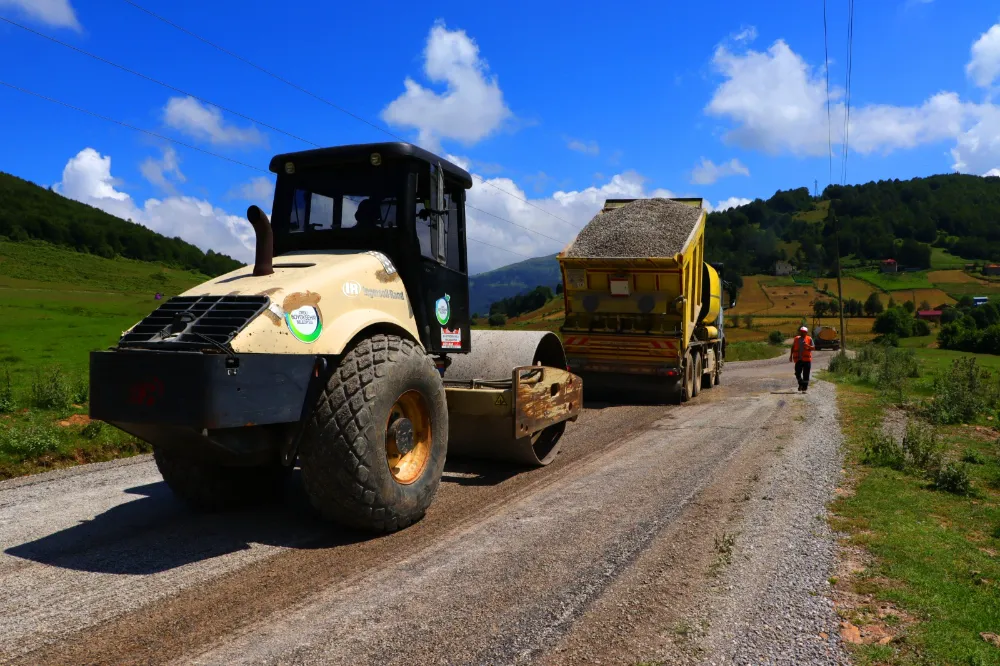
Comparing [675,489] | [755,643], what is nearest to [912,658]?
[755,643]

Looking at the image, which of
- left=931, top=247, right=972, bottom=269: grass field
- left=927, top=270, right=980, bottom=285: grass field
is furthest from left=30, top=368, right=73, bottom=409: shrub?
left=931, top=247, right=972, bottom=269: grass field

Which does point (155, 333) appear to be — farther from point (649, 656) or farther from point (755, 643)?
point (755, 643)

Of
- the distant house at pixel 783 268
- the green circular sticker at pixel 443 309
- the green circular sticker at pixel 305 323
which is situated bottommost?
the green circular sticker at pixel 305 323

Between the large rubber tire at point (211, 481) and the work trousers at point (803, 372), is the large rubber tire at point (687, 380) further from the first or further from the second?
the large rubber tire at point (211, 481)

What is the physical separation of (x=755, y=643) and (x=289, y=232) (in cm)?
505

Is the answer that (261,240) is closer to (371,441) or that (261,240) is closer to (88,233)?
(371,441)

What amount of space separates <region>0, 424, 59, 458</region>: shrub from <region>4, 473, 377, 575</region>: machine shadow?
2670 mm

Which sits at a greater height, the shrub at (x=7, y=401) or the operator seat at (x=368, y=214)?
the operator seat at (x=368, y=214)

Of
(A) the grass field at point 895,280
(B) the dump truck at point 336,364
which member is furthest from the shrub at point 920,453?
(A) the grass field at point 895,280

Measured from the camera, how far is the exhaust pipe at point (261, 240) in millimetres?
5156

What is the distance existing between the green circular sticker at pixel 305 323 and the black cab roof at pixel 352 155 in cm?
180

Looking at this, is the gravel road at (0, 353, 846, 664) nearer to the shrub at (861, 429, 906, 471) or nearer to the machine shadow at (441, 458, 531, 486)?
the machine shadow at (441, 458, 531, 486)

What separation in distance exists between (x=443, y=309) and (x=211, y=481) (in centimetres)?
247

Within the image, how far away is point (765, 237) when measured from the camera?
5187 inches
